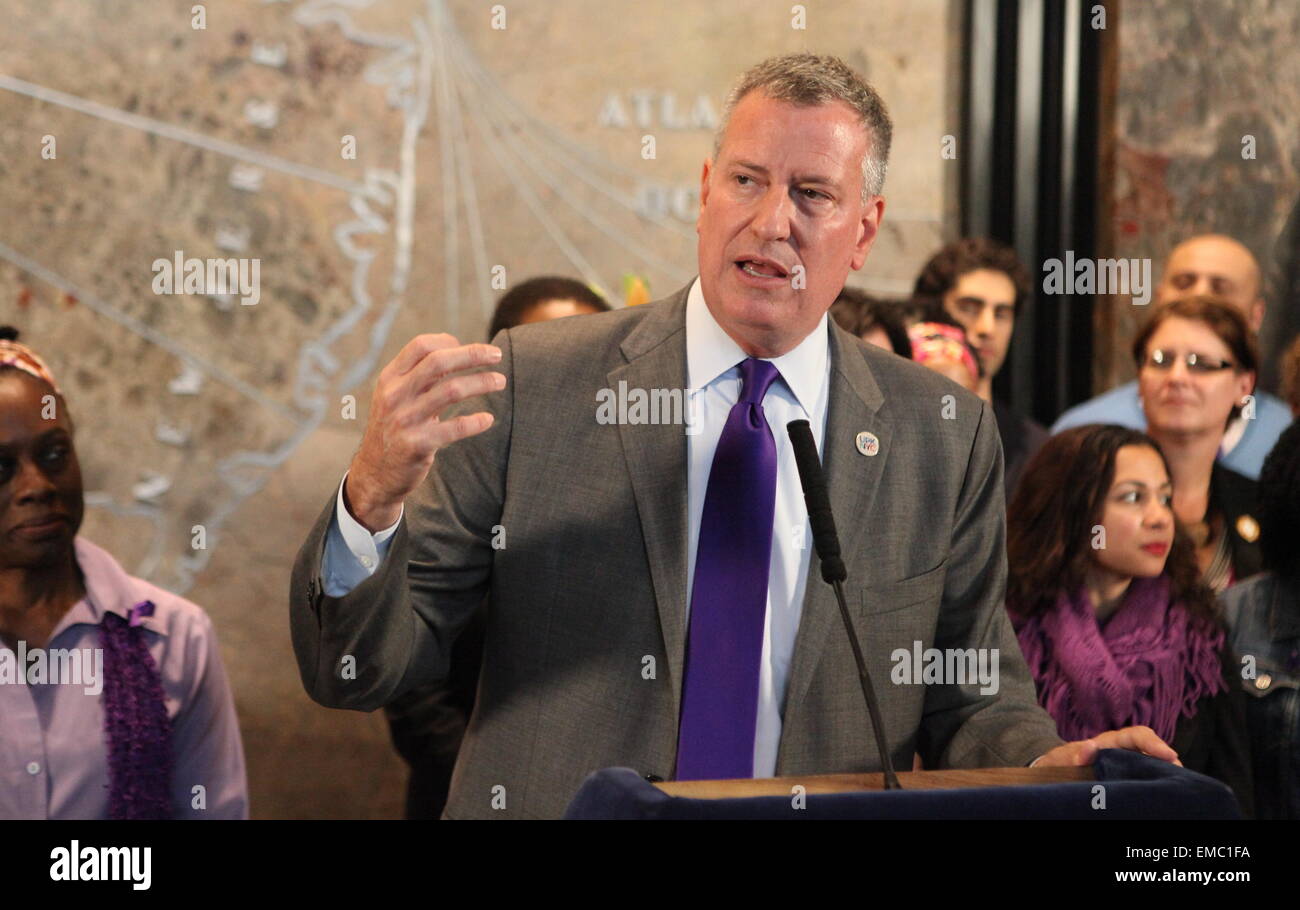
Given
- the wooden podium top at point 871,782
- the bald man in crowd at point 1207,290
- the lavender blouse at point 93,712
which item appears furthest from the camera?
the bald man in crowd at point 1207,290

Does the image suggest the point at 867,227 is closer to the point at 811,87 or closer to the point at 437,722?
the point at 811,87

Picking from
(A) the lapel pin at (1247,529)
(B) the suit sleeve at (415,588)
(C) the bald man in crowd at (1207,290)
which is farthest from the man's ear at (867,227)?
(C) the bald man in crowd at (1207,290)

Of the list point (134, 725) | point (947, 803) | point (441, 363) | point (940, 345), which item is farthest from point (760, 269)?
point (940, 345)

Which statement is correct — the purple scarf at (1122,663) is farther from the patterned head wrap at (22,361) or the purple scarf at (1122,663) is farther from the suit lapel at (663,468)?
the patterned head wrap at (22,361)

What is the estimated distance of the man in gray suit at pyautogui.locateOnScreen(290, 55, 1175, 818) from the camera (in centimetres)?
173

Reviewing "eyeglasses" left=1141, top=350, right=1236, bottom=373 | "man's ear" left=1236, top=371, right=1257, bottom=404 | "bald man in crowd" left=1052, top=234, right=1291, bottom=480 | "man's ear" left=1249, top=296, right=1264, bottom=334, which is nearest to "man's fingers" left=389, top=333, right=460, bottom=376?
"eyeglasses" left=1141, top=350, right=1236, bottom=373

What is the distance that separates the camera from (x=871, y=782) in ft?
4.54

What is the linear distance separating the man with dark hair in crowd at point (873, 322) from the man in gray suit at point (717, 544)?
50.3 inches

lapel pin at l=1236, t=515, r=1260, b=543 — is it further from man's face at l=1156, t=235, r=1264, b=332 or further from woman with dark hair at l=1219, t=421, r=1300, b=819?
man's face at l=1156, t=235, r=1264, b=332

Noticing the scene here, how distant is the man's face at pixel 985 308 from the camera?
12.2 feet

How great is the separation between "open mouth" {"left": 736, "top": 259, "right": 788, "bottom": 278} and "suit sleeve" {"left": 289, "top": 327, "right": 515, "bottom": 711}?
313 millimetres

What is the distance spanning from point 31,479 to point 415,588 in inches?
45.9
